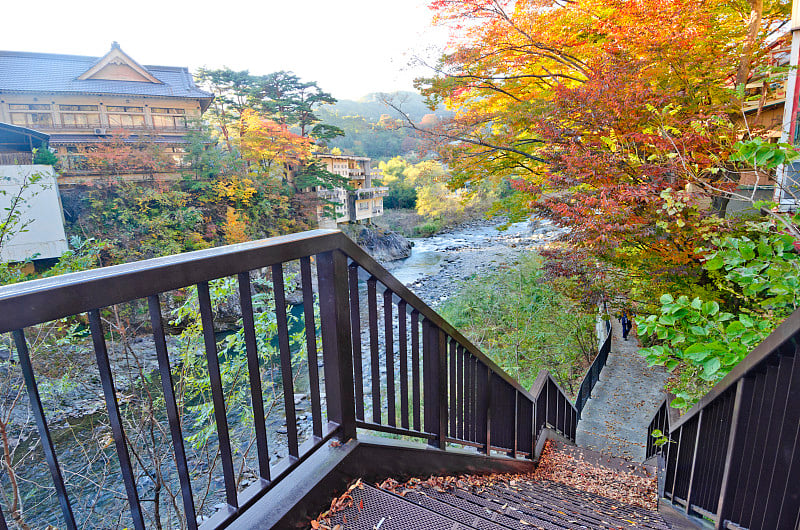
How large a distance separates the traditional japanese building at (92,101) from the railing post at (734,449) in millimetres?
19997

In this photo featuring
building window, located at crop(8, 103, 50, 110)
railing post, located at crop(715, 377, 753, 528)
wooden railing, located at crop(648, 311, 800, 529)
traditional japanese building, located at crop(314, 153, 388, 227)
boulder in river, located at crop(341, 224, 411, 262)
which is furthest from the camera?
boulder in river, located at crop(341, 224, 411, 262)

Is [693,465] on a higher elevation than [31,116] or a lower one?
lower

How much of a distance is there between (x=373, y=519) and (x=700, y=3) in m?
7.24

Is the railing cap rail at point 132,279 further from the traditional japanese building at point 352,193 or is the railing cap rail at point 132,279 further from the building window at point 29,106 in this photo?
the building window at point 29,106

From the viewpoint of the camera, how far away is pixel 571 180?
589 centimetres

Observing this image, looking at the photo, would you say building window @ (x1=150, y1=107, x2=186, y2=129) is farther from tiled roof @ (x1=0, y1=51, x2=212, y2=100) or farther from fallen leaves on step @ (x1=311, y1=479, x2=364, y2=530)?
fallen leaves on step @ (x1=311, y1=479, x2=364, y2=530)

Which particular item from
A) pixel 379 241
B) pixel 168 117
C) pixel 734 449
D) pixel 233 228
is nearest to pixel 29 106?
pixel 168 117

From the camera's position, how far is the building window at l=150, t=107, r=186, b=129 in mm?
20562

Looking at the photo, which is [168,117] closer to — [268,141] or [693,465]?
[268,141]

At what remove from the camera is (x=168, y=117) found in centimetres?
2092

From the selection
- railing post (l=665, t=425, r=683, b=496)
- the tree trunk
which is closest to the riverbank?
the tree trunk

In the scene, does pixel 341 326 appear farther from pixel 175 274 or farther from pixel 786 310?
pixel 786 310

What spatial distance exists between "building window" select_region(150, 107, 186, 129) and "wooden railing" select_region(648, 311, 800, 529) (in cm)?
2400

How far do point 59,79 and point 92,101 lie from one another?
166cm
